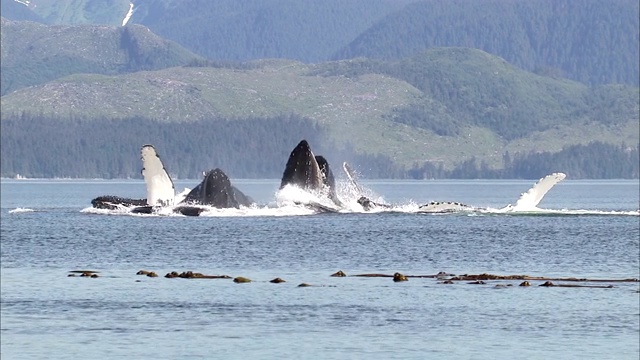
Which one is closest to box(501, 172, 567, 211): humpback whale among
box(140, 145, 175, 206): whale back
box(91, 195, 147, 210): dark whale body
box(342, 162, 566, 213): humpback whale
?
box(342, 162, 566, 213): humpback whale

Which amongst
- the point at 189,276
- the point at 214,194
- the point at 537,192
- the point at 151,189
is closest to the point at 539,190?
the point at 537,192

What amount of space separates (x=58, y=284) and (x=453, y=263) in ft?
82.2

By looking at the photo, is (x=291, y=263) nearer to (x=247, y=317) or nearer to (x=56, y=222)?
(x=247, y=317)

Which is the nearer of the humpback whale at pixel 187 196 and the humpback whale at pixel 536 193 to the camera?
the humpback whale at pixel 536 193

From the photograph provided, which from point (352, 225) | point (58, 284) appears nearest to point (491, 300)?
point (58, 284)

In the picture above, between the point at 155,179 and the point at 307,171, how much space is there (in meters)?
11.8

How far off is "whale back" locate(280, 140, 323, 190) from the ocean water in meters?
4.41

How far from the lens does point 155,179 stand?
4884 inches

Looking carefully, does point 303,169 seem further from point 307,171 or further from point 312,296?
point 312,296

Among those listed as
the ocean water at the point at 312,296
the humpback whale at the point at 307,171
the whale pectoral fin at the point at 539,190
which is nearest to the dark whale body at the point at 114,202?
the ocean water at the point at 312,296

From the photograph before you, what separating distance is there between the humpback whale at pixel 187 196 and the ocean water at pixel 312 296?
4.07m

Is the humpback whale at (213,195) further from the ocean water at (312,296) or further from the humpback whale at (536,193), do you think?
the humpback whale at (536,193)

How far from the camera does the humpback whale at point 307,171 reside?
121 meters

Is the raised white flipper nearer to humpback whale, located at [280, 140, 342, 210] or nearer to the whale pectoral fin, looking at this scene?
the whale pectoral fin
